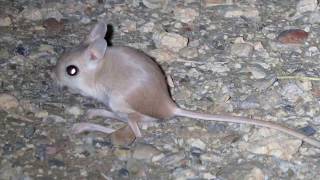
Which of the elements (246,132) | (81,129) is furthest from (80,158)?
(246,132)

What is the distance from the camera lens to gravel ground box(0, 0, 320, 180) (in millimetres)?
3764

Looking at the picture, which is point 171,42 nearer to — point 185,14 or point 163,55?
point 163,55

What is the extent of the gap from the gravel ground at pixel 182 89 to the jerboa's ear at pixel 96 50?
406 millimetres

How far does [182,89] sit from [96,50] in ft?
2.49

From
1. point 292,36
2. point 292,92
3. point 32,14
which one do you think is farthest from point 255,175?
point 32,14

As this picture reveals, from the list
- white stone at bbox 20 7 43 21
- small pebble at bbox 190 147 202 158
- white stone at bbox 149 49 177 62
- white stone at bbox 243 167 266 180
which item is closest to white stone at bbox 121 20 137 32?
white stone at bbox 149 49 177 62

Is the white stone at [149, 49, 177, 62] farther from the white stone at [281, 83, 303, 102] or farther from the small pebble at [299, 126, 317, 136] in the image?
the small pebble at [299, 126, 317, 136]

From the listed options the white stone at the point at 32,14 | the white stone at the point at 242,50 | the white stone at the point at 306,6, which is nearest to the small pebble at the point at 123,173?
the white stone at the point at 242,50

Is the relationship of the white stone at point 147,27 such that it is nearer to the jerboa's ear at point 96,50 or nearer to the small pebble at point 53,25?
the small pebble at point 53,25

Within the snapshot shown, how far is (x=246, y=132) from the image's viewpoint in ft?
13.2

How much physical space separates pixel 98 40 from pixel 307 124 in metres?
1.46

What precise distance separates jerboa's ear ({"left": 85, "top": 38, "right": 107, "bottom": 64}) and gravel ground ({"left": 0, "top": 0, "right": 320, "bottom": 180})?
1.33 feet

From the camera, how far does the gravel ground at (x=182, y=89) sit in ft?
12.3

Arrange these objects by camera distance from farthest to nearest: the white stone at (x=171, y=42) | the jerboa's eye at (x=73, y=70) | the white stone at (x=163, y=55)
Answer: the white stone at (x=171, y=42) → the white stone at (x=163, y=55) → the jerboa's eye at (x=73, y=70)
